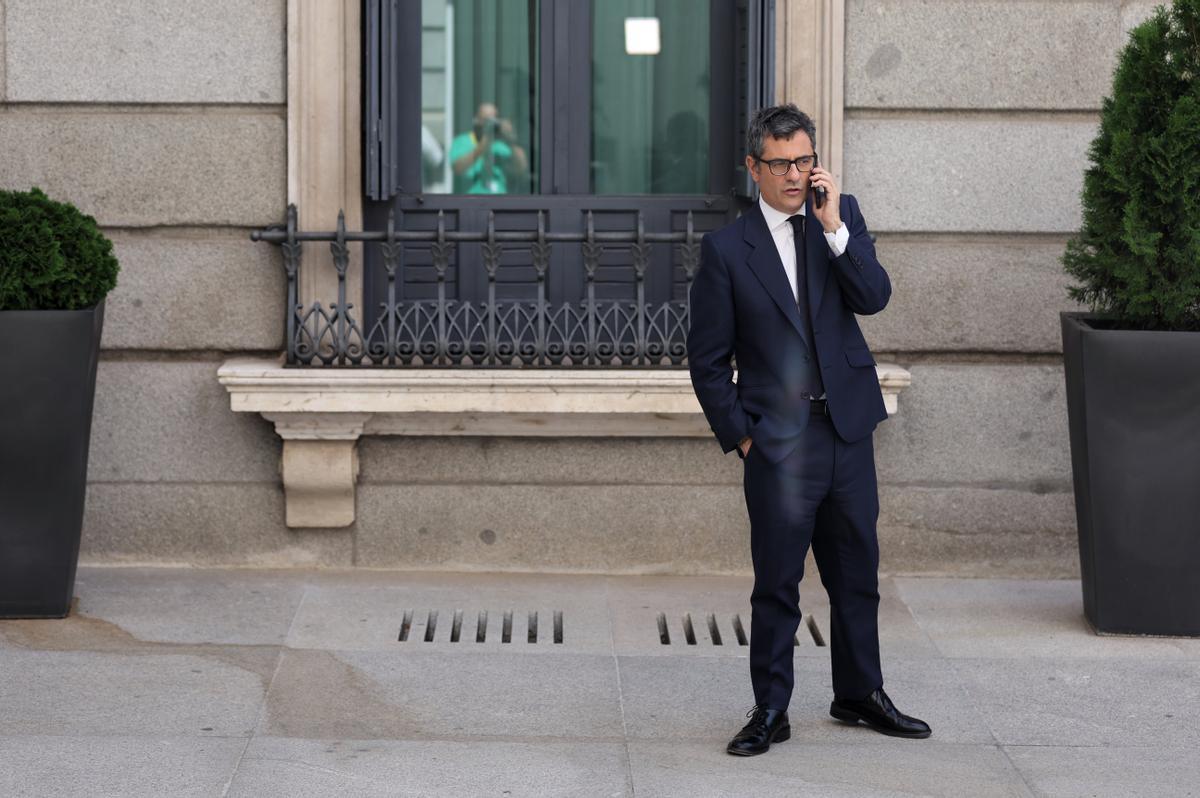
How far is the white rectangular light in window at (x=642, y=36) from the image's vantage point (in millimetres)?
7547

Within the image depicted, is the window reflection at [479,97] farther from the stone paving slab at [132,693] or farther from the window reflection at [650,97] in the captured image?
the stone paving slab at [132,693]

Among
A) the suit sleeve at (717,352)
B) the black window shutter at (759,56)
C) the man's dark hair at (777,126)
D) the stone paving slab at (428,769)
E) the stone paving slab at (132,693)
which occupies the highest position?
the black window shutter at (759,56)

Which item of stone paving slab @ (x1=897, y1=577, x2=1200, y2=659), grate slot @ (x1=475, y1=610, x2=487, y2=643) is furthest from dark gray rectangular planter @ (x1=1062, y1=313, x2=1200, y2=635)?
grate slot @ (x1=475, y1=610, x2=487, y2=643)

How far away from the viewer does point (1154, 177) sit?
5949 millimetres

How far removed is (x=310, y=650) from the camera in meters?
6.03

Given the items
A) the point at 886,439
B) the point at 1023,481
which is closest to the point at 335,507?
the point at 886,439

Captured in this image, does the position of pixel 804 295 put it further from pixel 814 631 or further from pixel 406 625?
pixel 406 625

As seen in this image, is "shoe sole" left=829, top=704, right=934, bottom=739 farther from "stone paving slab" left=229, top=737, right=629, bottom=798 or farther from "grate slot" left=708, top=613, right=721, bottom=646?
"grate slot" left=708, top=613, right=721, bottom=646

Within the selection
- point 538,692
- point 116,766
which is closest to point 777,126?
point 538,692

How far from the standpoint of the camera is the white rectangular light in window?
7.55 meters

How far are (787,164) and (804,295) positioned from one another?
0.43 m

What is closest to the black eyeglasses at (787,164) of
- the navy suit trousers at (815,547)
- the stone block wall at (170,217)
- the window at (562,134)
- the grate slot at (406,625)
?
the navy suit trousers at (815,547)

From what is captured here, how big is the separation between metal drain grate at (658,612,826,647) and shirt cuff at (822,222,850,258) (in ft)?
6.13

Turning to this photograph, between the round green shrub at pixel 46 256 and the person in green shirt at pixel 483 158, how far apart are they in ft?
6.00
